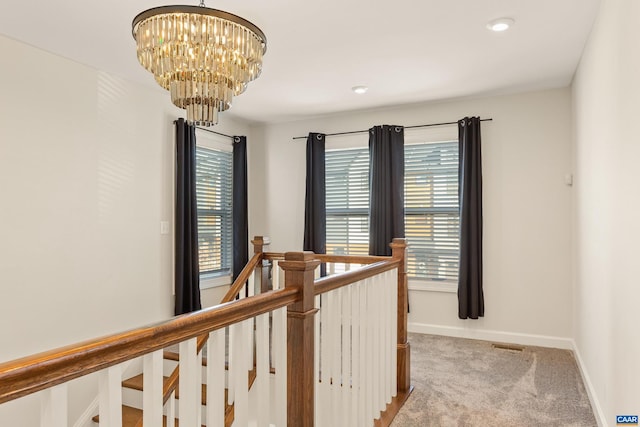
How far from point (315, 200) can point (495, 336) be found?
7.80ft

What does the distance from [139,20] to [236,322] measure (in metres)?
1.47

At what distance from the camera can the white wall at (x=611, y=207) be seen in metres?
1.73

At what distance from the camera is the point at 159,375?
1.02 meters

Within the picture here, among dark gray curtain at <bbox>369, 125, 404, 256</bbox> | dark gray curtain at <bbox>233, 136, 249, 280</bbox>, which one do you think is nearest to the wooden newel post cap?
dark gray curtain at <bbox>369, 125, 404, 256</bbox>

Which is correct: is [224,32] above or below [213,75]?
above

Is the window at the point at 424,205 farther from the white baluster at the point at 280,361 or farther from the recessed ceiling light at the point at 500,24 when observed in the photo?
the white baluster at the point at 280,361

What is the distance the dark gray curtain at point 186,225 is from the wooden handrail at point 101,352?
2932 millimetres

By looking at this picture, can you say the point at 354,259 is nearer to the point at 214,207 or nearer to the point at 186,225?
the point at 186,225

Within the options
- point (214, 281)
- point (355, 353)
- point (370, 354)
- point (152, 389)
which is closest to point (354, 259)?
point (370, 354)

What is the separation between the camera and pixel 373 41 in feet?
9.63

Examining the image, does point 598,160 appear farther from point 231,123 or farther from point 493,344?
point 231,123

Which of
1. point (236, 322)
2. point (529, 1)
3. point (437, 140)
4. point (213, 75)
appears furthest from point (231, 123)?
point (236, 322)

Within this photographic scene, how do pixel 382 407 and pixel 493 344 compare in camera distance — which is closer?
pixel 382 407

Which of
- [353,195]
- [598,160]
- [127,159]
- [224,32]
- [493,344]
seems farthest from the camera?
[353,195]
